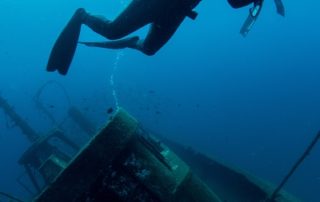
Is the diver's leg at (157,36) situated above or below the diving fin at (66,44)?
below

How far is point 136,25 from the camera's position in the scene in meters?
3.27

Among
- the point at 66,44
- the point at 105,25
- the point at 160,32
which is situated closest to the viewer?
the point at 160,32

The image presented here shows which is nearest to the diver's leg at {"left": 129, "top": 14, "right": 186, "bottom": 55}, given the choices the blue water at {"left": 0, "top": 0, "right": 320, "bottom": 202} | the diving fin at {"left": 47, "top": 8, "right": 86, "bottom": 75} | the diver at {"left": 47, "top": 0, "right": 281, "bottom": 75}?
the diver at {"left": 47, "top": 0, "right": 281, "bottom": 75}

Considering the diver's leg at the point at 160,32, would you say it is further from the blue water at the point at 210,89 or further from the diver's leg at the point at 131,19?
the blue water at the point at 210,89

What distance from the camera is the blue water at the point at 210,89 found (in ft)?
91.7

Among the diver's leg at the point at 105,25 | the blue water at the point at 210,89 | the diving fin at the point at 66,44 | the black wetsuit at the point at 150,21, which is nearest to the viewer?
the black wetsuit at the point at 150,21

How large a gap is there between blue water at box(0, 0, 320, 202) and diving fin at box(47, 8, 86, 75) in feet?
26.6

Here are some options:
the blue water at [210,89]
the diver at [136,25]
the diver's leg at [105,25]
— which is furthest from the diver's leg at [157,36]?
the blue water at [210,89]

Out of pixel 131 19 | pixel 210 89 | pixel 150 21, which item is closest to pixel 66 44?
pixel 131 19

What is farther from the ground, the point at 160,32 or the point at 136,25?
the point at 136,25

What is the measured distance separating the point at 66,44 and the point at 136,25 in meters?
0.93

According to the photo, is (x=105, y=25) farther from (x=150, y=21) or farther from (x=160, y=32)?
(x=160, y=32)

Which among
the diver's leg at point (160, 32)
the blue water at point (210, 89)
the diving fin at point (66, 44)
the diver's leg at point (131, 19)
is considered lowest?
the blue water at point (210, 89)

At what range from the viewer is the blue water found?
91.7 feet
